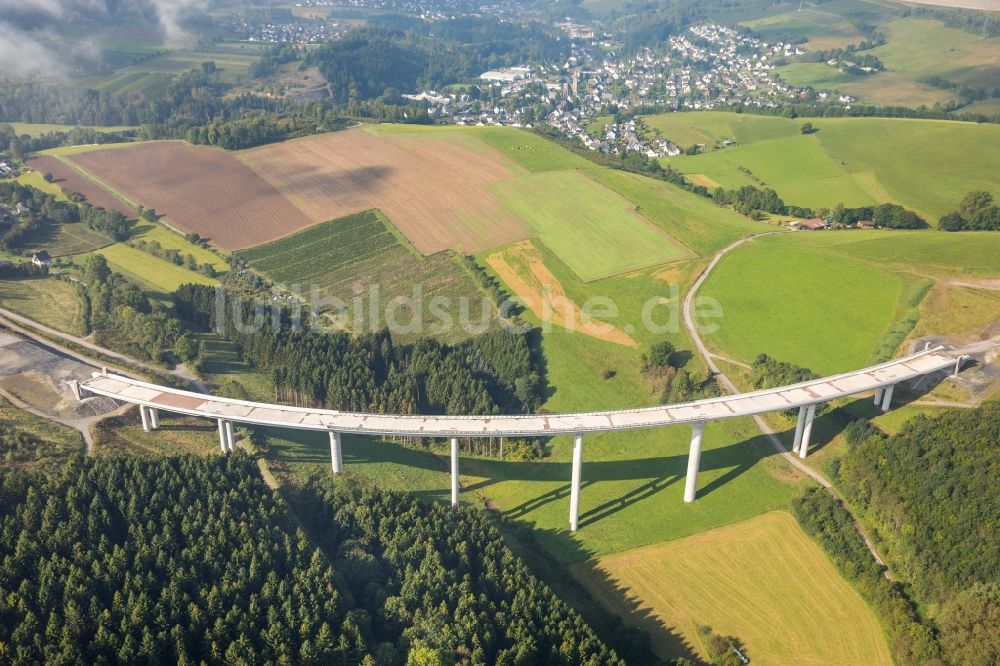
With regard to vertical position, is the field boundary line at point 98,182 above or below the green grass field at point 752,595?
above

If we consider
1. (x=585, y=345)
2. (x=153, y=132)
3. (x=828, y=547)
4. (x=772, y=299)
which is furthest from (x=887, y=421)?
(x=153, y=132)

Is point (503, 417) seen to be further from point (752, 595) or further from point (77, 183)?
point (77, 183)

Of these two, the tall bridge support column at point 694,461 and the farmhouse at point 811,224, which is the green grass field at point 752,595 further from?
the farmhouse at point 811,224

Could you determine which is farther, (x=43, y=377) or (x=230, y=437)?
(x=43, y=377)

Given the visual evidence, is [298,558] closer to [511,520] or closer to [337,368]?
[511,520]

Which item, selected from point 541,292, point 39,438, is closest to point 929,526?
point 541,292

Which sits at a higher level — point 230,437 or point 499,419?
point 499,419

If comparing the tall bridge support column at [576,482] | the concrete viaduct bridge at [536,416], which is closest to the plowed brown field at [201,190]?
the concrete viaduct bridge at [536,416]
